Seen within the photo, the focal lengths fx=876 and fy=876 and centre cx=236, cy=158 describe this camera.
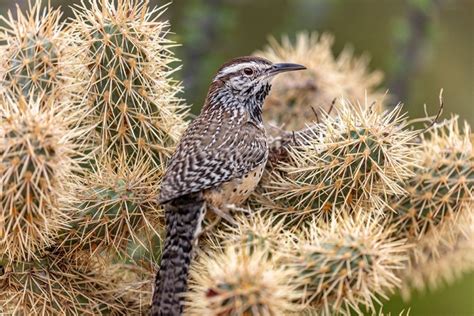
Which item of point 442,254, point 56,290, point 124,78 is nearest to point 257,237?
point 56,290

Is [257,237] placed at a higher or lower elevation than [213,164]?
lower

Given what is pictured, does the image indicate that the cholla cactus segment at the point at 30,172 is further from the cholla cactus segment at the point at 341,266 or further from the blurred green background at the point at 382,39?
the blurred green background at the point at 382,39

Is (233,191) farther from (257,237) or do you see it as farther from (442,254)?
(442,254)

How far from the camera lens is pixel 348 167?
3.21m

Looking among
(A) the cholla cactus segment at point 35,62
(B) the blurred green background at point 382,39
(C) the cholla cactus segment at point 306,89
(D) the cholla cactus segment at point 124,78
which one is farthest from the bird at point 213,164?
(B) the blurred green background at point 382,39

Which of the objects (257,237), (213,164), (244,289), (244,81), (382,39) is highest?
(382,39)

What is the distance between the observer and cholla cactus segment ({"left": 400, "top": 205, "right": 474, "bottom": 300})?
3.60 m

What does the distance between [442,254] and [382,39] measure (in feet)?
11.8

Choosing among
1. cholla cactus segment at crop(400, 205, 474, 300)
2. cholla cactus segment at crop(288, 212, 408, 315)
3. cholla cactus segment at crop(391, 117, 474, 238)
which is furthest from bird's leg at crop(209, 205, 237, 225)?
cholla cactus segment at crop(400, 205, 474, 300)

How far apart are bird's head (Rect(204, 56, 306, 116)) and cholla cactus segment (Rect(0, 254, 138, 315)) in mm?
1130

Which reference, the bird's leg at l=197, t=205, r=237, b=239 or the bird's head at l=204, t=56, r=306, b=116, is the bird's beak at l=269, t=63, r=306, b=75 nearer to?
the bird's head at l=204, t=56, r=306, b=116

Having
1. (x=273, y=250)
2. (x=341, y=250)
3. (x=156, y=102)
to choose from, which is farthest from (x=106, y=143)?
(x=341, y=250)

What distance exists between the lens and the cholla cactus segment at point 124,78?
134 inches

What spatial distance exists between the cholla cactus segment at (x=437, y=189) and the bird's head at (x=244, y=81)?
2.69 ft
